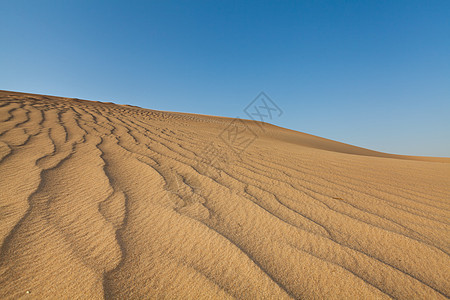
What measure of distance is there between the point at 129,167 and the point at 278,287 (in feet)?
6.17

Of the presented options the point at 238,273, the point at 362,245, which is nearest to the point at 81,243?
the point at 238,273

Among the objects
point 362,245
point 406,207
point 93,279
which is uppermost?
point 406,207

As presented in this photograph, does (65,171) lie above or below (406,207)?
below

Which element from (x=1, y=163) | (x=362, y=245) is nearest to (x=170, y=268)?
(x=362, y=245)

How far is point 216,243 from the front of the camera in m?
1.14

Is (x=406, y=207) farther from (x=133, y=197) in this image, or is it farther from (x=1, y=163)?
(x=1, y=163)

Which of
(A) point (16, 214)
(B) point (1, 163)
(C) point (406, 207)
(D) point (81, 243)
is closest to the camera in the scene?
(D) point (81, 243)

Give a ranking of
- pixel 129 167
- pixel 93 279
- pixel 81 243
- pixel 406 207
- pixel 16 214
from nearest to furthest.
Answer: pixel 93 279, pixel 81 243, pixel 16 214, pixel 406 207, pixel 129 167

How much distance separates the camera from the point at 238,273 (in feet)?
3.12

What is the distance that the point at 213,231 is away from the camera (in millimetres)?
1241

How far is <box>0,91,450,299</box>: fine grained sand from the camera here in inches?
34.8

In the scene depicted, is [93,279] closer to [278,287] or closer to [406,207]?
[278,287]

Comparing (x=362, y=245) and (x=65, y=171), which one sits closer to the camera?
(x=362, y=245)

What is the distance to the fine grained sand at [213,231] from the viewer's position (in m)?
0.88
